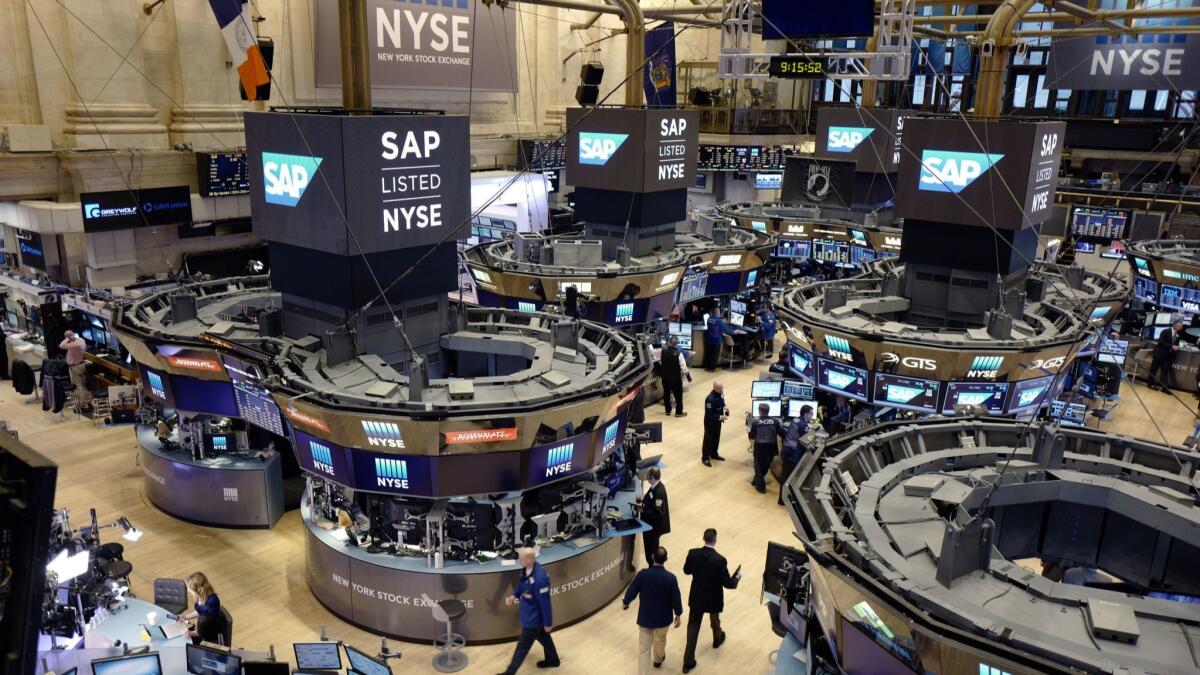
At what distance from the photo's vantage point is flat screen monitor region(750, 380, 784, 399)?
14336 mm

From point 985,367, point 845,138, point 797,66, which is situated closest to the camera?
point 985,367

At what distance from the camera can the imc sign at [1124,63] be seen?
22.5 metres

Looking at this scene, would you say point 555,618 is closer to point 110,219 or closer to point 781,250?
point 110,219

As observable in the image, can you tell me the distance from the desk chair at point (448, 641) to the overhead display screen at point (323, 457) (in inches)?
65.2

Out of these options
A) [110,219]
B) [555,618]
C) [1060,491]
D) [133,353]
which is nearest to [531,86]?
[110,219]

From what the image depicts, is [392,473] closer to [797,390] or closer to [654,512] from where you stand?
[654,512]

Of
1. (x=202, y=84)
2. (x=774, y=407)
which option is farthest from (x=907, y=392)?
(x=202, y=84)

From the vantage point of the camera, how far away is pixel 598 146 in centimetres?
1831

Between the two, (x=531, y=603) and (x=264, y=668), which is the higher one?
(x=264, y=668)

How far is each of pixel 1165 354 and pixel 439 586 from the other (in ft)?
55.8

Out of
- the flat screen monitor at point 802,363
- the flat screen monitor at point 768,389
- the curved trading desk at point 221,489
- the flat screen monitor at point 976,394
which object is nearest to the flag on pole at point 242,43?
the curved trading desk at point 221,489

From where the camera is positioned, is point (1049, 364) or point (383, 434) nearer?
point (383, 434)

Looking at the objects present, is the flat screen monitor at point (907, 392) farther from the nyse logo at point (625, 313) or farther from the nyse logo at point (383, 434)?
the nyse logo at point (383, 434)

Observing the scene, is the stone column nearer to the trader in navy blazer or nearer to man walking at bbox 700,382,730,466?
man walking at bbox 700,382,730,466
